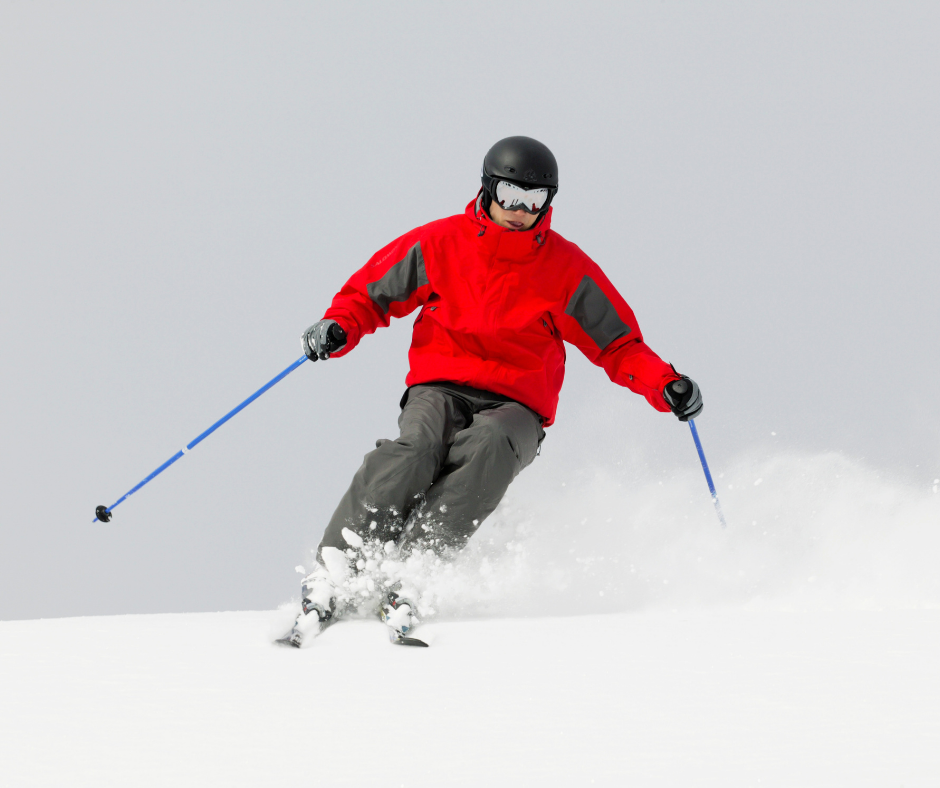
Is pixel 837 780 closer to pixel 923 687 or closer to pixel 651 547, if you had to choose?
pixel 923 687

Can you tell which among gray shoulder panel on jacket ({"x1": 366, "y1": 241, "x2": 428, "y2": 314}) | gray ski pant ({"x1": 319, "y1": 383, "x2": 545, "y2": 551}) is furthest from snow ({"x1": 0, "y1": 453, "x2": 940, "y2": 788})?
gray shoulder panel on jacket ({"x1": 366, "y1": 241, "x2": 428, "y2": 314})

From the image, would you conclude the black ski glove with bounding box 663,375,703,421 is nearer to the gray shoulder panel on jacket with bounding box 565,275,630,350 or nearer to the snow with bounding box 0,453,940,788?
the gray shoulder panel on jacket with bounding box 565,275,630,350

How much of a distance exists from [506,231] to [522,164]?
266mm

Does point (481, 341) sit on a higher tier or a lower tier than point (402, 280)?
lower

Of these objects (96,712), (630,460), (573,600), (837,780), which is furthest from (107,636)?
(630,460)

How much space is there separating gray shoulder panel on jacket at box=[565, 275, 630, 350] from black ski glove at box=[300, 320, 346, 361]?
0.96 m

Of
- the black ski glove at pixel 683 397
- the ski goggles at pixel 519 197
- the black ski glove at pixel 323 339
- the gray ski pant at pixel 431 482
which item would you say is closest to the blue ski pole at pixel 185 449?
the black ski glove at pixel 323 339

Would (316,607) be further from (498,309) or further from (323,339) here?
(498,309)

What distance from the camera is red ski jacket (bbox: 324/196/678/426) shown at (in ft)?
10.8

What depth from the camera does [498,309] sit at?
3287 mm

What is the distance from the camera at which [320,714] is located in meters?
1.86

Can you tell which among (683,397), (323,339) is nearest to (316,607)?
(323,339)

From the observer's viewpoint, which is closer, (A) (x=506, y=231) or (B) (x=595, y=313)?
(A) (x=506, y=231)

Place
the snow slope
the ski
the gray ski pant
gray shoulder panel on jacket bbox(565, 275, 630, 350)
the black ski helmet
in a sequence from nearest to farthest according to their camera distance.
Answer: the snow slope
the ski
the gray ski pant
the black ski helmet
gray shoulder panel on jacket bbox(565, 275, 630, 350)
